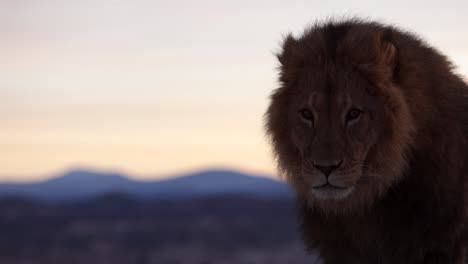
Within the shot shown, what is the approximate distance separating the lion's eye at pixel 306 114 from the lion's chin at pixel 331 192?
53cm

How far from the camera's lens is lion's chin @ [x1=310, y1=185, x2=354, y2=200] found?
667 centimetres

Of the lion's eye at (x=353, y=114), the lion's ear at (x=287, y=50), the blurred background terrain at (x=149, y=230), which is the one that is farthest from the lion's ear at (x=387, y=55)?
the blurred background terrain at (x=149, y=230)

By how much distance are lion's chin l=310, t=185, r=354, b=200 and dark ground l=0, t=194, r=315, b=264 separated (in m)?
46.7

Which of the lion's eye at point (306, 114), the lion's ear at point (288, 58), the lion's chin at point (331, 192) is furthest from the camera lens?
the lion's ear at point (288, 58)

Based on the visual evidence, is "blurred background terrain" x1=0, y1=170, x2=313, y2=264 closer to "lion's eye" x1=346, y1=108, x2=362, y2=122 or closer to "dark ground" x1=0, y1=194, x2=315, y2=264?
"dark ground" x1=0, y1=194, x2=315, y2=264

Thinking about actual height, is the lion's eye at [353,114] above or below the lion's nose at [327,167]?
above

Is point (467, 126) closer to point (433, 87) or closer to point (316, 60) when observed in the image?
point (433, 87)

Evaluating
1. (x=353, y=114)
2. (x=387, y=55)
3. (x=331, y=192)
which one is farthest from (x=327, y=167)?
(x=387, y=55)

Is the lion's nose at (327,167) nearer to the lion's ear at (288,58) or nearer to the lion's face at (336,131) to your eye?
the lion's face at (336,131)

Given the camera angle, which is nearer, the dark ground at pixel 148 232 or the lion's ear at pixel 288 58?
the lion's ear at pixel 288 58

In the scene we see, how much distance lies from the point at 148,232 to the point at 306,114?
239 ft

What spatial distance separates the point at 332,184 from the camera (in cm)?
662

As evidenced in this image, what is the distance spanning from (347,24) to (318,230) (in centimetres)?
164

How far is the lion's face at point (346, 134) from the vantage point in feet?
21.7
